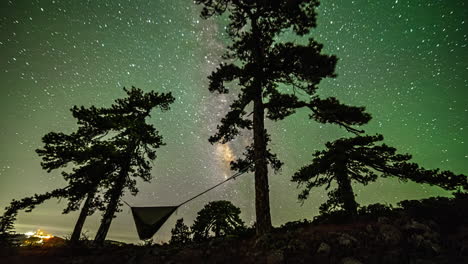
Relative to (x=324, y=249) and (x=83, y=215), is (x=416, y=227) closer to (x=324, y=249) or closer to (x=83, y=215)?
(x=324, y=249)

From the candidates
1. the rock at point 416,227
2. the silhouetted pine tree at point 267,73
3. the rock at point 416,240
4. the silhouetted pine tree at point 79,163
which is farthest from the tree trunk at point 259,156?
the silhouetted pine tree at point 79,163

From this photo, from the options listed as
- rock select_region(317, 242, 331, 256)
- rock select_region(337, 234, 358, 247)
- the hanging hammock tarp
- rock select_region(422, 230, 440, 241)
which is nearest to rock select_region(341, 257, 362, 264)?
Answer: rock select_region(317, 242, 331, 256)

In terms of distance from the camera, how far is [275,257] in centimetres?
654

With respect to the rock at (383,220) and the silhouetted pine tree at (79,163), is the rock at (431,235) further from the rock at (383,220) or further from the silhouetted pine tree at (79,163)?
the silhouetted pine tree at (79,163)

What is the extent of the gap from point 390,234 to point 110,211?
1344 cm

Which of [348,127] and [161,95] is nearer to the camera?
[348,127]

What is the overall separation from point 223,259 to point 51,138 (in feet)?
40.1

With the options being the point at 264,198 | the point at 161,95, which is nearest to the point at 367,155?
the point at 264,198

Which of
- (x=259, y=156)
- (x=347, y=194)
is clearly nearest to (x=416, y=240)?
(x=347, y=194)

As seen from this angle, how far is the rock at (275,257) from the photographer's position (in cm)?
641

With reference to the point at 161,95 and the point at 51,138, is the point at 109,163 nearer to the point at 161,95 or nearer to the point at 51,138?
the point at 51,138

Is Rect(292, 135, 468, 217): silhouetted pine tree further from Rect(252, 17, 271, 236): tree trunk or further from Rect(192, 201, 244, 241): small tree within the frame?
Rect(192, 201, 244, 241): small tree

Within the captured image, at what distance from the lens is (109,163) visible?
12.7 metres

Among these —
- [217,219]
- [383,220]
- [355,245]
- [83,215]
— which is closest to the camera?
[355,245]
